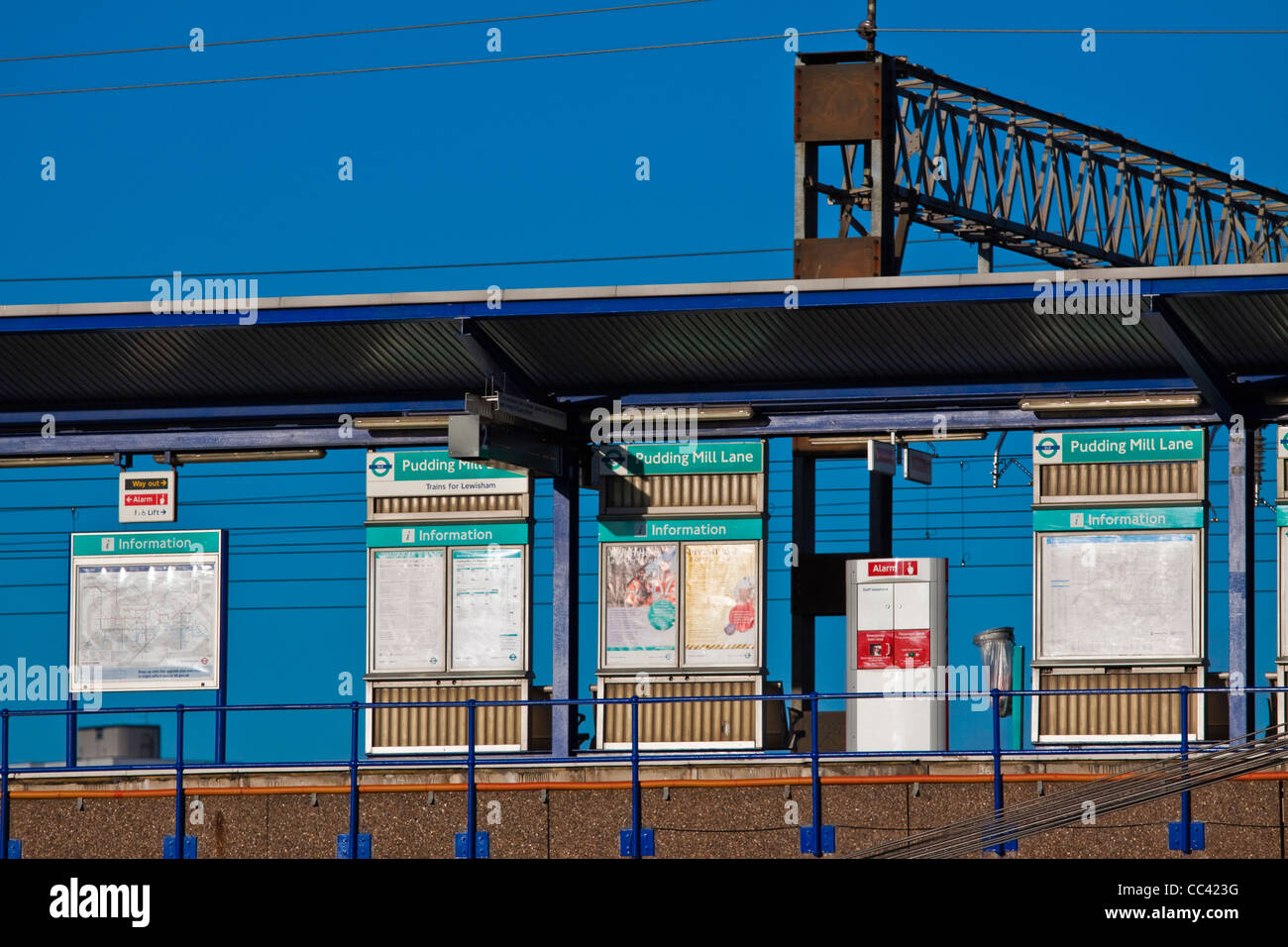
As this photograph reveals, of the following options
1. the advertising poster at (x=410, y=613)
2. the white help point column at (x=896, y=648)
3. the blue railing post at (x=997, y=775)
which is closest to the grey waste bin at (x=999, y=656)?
the white help point column at (x=896, y=648)

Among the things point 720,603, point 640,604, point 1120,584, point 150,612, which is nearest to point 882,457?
point 720,603

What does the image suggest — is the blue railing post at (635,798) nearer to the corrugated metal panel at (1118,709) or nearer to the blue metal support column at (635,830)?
the blue metal support column at (635,830)

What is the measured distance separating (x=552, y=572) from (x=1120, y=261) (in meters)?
18.9

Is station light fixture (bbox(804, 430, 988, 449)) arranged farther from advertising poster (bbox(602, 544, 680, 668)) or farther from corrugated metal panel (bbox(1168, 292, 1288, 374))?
corrugated metal panel (bbox(1168, 292, 1288, 374))

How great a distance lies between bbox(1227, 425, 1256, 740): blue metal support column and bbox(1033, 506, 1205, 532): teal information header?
16.5 inches

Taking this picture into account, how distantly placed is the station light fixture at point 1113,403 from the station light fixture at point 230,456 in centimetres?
773

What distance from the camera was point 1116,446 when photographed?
20031mm

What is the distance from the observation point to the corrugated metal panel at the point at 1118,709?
1938cm

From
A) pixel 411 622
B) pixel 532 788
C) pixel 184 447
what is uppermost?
pixel 184 447

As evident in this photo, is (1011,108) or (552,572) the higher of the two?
(1011,108)

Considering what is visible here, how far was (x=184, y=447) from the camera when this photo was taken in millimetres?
22156
